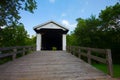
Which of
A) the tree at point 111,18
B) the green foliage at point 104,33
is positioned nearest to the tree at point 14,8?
the green foliage at point 104,33

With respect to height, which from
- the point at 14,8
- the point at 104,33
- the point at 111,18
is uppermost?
the point at 111,18

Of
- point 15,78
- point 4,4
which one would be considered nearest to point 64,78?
point 15,78

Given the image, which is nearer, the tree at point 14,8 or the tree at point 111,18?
the tree at point 14,8

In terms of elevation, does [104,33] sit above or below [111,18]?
below

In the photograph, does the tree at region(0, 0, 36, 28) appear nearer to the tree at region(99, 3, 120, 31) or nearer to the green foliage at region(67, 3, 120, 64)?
the green foliage at region(67, 3, 120, 64)

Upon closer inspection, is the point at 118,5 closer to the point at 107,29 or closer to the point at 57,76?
the point at 107,29

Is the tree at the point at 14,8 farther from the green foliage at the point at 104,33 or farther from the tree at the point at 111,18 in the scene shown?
the tree at the point at 111,18

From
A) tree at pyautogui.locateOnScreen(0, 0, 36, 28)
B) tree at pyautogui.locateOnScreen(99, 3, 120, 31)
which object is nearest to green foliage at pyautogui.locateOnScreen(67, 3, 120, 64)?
tree at pyautogui.locateOnScreen(99, 3, 120, 31)

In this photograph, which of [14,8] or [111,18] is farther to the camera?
[111,18]

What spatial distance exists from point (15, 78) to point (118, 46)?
61.4 ft

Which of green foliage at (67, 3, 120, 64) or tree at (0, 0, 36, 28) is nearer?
tree at (0, 0, 36, 28)

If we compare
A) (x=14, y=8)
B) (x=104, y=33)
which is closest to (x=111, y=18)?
(x=104, y=33)

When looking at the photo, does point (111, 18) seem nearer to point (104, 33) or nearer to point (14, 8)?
point (104, 33)

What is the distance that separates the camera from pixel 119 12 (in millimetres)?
22031
